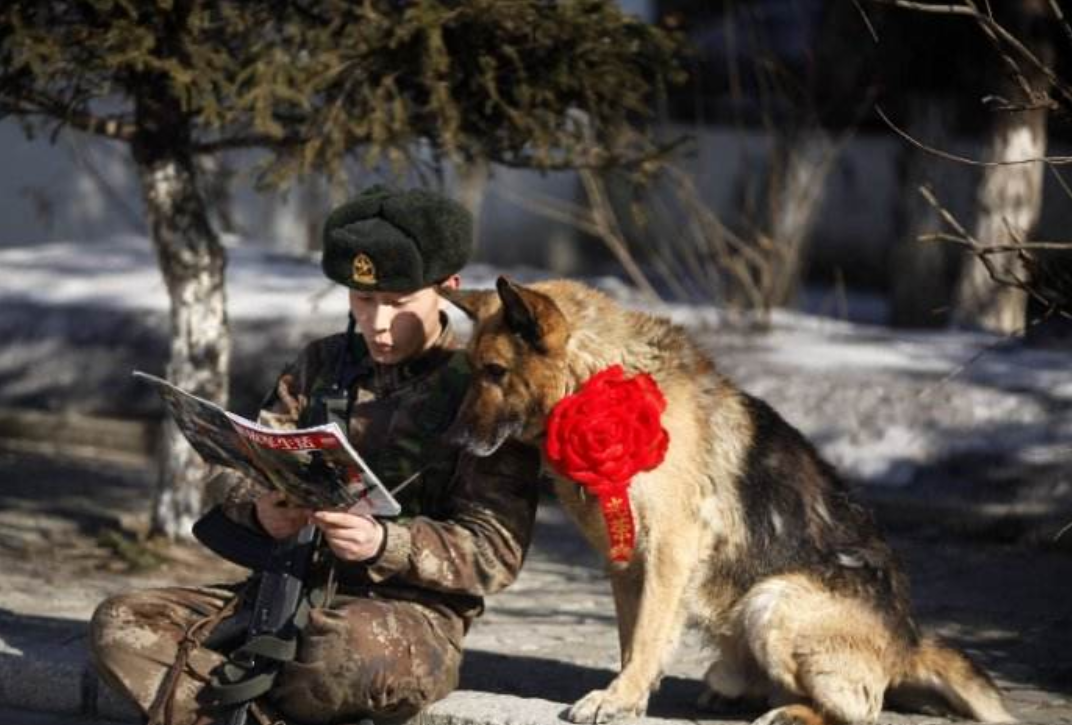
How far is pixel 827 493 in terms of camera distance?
5.49 m

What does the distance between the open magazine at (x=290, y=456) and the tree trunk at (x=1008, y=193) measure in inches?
249

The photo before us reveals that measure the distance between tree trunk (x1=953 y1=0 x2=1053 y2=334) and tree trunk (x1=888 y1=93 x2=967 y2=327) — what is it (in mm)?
752

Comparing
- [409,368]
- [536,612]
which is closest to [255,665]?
[409,368]

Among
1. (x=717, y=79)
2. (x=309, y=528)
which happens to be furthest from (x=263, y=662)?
(x=717, y=79)

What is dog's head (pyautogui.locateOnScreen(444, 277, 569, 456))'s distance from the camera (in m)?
5.03

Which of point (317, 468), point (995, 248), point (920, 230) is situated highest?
point (995, 248)

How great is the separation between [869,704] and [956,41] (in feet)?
27.0

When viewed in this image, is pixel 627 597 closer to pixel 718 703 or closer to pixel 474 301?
pixel 718 703

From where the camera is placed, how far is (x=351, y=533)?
4.81m

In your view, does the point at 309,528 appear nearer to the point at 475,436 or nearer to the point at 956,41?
the point at 475,436

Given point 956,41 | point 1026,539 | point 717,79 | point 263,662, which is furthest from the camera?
point 717,79

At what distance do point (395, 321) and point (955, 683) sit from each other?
184 centimetres

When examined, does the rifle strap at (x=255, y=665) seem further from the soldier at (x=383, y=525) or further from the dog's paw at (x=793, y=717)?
the dog's paw at (x=793, y=717)

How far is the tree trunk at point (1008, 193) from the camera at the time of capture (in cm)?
1048
